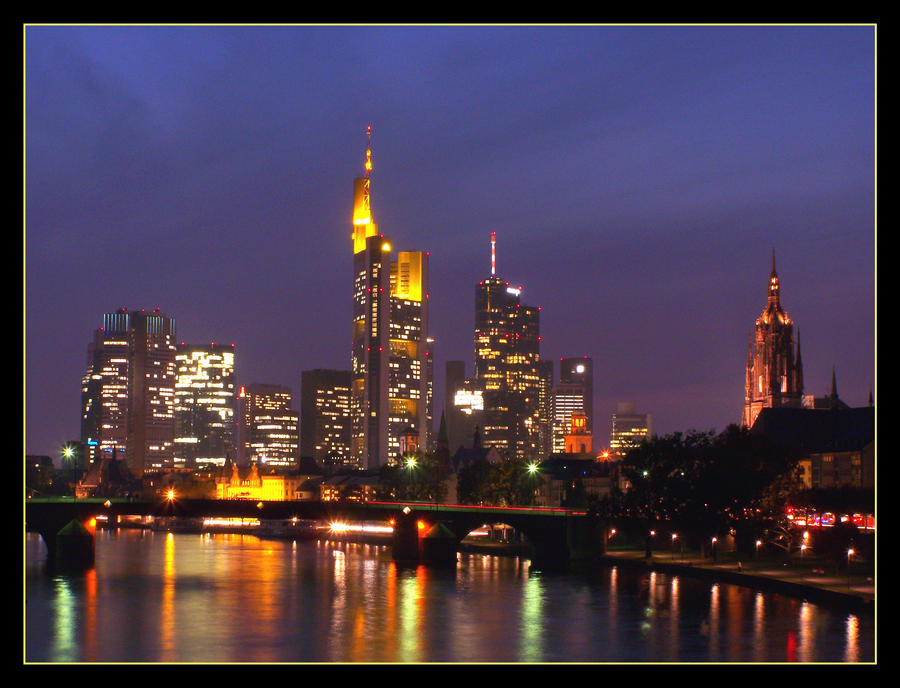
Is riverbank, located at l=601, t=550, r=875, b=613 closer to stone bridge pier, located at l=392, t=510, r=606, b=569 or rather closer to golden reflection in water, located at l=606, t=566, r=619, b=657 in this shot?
stone bridge pier, located at l=392, t=510, r=606, b=569

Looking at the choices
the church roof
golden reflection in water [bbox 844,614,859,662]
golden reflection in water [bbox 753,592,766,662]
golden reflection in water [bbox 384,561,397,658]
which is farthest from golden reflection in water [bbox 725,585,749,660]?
the church roof

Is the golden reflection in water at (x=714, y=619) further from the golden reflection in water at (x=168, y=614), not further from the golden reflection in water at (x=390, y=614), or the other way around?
the golden reflection in water at (x=168, y=614)

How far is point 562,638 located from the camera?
2901 inches

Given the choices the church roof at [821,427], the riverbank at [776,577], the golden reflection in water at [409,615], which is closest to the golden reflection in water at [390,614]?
the golden reflection in water at [409,615]

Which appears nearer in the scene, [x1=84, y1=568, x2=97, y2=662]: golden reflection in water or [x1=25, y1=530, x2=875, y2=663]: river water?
[x1=25, y1=530, x2=875, y2=663]: river water

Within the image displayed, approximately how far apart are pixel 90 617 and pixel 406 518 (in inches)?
2479

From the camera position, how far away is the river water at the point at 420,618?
6894 centimetres

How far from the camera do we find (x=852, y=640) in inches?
2731

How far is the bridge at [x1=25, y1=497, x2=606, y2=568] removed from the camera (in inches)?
5177

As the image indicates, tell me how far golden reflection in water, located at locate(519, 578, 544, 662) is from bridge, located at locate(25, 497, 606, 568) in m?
24.2

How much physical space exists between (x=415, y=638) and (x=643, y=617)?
17.4 meters

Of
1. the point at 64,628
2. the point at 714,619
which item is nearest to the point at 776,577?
the point at 714,619

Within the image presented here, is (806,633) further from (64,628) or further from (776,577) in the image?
(64,628)
